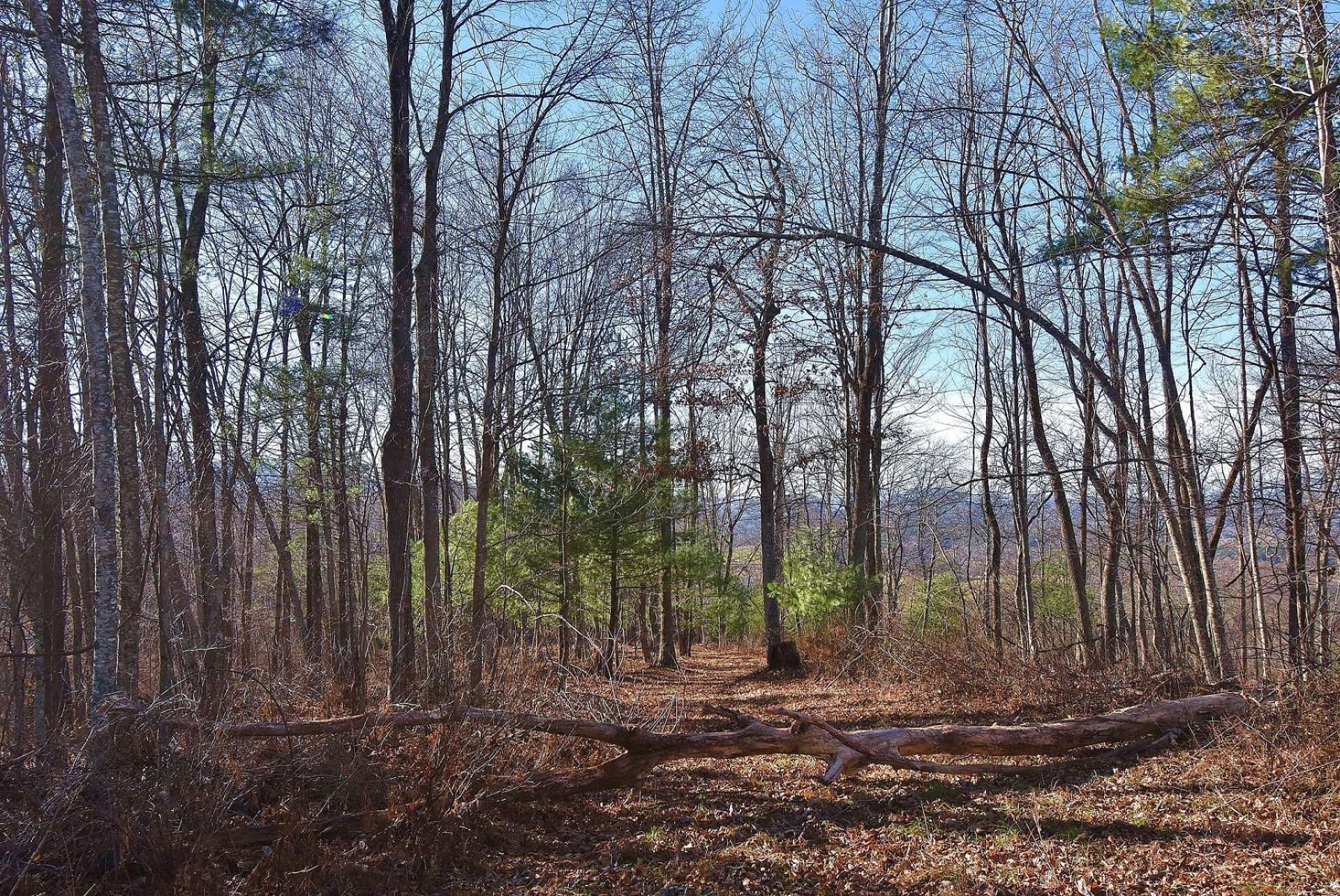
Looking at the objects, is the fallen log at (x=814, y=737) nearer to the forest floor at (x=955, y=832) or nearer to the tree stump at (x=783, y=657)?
the forest floor at (x=955, y=832)

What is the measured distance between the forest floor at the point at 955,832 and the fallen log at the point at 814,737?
0.65 feet

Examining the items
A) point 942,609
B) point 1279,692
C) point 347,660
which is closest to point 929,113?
point 1279,692

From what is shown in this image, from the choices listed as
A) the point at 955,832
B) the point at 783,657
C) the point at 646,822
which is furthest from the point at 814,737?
the point at 783,657

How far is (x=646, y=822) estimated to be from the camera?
18.0 ft

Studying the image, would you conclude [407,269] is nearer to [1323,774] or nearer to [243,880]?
[243,880]

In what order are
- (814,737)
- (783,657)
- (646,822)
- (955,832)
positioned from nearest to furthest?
(955,832) < (646,822) < (814,737) < (783,657)

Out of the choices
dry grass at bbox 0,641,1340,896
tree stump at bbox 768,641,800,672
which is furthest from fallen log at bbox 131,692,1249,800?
tree stump at bbox 768,641,800,672

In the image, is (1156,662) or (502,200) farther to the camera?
(502,200)

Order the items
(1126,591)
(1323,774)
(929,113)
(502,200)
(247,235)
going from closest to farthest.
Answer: (1323,774)
(929,113)
(502,200)
(247,235)
(1126,591)

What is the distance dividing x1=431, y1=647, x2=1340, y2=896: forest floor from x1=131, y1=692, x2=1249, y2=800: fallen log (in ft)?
0.65

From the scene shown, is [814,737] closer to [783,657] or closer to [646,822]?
[646,822]

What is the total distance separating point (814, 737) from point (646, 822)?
1.47 metres

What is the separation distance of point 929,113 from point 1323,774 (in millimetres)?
5808

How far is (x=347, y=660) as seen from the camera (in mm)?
8703
